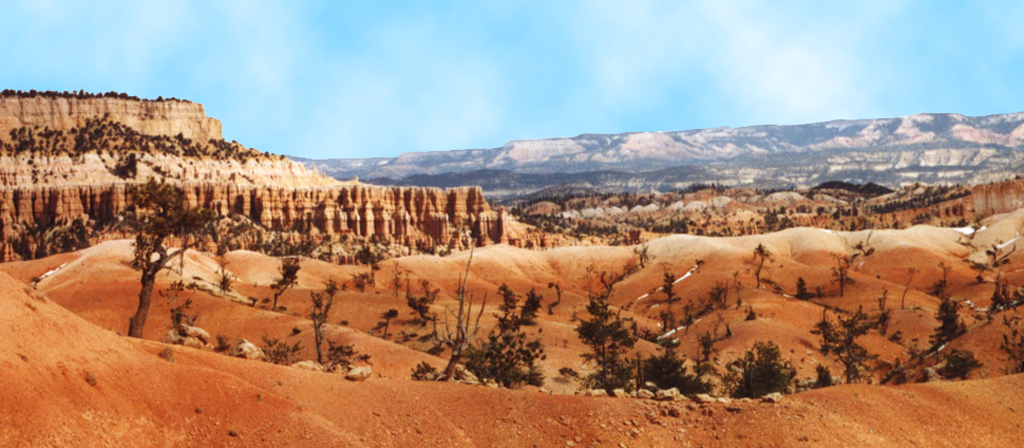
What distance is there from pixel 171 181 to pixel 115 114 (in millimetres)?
33593

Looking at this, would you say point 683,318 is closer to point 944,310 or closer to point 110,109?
point 944,310

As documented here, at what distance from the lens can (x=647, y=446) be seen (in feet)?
58.1

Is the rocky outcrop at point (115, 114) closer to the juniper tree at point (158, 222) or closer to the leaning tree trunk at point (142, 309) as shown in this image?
the juniper tree at point (158, 222)

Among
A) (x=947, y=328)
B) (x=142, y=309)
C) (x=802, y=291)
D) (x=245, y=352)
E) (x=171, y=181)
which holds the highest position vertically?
(x=171, y=181)

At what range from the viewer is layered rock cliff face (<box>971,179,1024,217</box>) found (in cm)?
13850

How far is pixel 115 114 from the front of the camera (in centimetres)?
15100

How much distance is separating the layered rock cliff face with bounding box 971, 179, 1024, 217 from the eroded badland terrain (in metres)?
0.66

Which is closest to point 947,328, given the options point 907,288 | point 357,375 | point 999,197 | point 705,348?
point 705,348

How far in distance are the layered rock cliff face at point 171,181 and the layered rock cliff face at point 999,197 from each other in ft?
314

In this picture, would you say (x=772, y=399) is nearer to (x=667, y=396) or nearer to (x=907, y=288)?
(x=667, y=396)

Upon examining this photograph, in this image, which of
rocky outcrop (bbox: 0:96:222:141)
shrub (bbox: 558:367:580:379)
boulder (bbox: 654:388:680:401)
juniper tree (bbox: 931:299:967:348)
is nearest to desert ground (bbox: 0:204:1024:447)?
shrub (bbox: 558:367:580:379)

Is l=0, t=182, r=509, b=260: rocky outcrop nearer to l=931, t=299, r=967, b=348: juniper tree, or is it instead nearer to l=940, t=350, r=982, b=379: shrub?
l=931, t=299, r=967, b=348: juniper tree

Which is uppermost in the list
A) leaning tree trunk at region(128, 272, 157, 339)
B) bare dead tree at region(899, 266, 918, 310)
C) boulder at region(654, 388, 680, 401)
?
leaning tree trunk at region(128, 272, 157, 339)

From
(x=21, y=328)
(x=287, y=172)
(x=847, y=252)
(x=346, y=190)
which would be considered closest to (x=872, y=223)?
(x=847, y=252)
